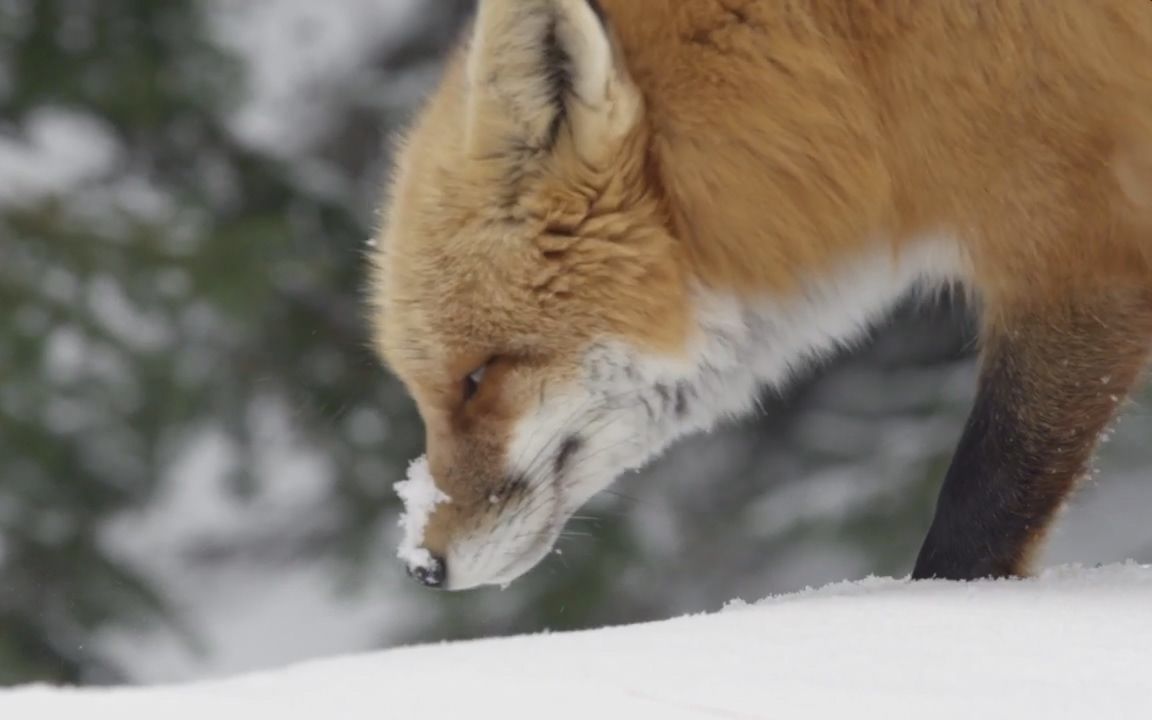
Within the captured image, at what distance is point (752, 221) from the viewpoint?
207cm

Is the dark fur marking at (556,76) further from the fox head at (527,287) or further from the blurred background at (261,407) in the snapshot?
the blurred background at (261,407)

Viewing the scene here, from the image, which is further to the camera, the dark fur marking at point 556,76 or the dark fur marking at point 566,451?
the dark fur marking at point 566,451

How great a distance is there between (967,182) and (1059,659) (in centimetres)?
98

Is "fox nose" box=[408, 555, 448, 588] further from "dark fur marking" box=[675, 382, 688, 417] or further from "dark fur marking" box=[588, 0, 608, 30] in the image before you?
"dark fur marking" box=[588, 0, 608, 30]

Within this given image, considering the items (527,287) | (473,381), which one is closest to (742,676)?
(527,287)

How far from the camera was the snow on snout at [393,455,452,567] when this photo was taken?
2.34 metres

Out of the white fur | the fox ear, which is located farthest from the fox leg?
the fox ear

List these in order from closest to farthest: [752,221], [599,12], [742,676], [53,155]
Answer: [742,676] < [599,12] < [752,221] < [53,155]

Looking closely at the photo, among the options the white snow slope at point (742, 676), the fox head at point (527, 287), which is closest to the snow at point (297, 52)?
the fox head at point (527, 287)

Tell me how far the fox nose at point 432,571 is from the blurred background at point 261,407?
0.83 meters

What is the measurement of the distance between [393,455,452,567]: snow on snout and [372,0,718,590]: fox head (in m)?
0.02

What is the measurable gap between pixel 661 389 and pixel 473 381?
34 centimetres

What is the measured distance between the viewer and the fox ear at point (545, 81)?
1825 millimetres

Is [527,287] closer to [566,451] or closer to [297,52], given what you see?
[566,451]
